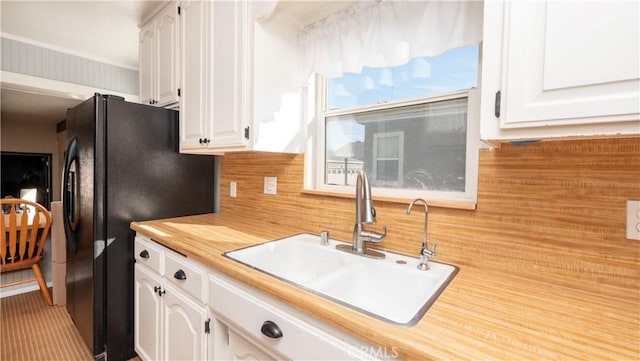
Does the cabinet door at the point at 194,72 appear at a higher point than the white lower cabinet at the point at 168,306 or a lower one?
higher

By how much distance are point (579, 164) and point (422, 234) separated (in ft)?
1.81

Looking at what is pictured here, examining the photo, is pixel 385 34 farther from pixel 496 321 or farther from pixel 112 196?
→ pixel 112 196

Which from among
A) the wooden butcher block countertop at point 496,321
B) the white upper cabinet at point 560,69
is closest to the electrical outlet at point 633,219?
the wooden butcher block countertop at point 496,321

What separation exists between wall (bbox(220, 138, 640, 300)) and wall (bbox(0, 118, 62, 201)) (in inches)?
275

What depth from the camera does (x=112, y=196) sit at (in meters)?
1.60

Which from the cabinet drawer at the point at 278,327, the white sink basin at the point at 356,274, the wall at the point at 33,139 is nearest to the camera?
the cabinet drawer at the point at 278,327

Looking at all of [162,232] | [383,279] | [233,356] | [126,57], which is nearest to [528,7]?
[383,279]

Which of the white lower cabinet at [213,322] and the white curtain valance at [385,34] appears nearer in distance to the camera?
the white lower cabinet at [213,322]

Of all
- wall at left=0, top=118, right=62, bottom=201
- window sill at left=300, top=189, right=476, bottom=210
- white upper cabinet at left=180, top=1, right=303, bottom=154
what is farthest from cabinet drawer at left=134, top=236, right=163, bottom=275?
wall at left=0, top=118, right=62, bottom=201

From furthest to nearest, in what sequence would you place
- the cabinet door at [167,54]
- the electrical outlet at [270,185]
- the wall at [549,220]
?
the cabinet door at [167,54] < the electrical outlet at [270,185] < the wall at [549,220]

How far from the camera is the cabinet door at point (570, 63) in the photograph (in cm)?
59

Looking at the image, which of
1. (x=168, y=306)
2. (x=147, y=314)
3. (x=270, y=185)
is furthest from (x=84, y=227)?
(x=270, y=185)

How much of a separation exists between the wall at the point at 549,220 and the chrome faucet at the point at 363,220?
11cm

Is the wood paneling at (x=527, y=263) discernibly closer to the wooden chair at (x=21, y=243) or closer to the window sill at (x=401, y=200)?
the window sill at (x=401, y=200)
